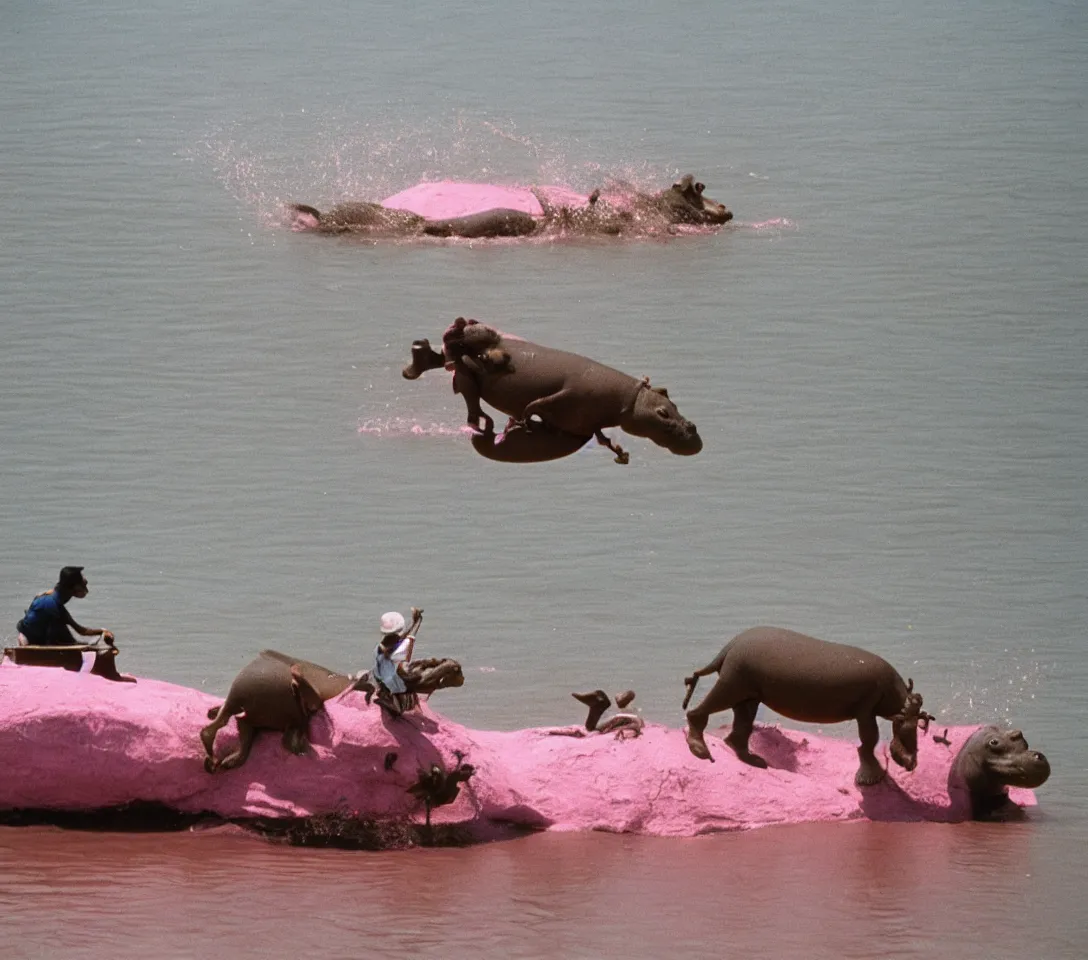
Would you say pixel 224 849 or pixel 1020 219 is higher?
pixel 1020 219

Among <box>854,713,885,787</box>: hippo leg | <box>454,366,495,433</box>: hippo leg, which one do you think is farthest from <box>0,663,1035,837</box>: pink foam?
<box>454,366,495,433</box>: hippo leg

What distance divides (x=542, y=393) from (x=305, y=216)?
5604 mm

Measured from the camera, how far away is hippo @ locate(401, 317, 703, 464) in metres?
16.4

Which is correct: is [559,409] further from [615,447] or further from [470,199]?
[470,199]

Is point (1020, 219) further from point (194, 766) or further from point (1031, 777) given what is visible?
point (194, 766)

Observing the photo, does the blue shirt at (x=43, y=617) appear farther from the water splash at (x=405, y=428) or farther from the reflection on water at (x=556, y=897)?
the water splash at (x=405, y=428)

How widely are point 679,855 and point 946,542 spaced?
133 inches

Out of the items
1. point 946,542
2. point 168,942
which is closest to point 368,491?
point 946,542

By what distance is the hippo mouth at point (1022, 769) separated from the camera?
17000mm

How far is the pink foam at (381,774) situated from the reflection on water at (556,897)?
24 centimetres

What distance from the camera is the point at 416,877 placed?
51.3 ft

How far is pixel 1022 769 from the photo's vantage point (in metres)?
17.0

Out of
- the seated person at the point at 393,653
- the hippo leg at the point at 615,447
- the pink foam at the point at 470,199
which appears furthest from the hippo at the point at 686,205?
the seated person at the point at 393,653

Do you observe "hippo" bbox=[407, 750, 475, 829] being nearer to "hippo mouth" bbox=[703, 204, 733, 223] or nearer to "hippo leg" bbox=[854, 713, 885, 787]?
"hippo leg" bbox=[854, 713, 885, 787]
